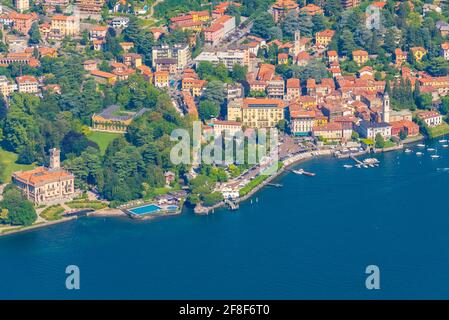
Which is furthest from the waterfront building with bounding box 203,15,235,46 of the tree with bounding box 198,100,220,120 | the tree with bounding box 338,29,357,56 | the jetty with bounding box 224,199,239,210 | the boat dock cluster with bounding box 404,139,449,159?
the jetty with bounding box 224,199,239,210

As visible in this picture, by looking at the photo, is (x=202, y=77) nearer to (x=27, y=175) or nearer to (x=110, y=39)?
(x=110, y=39)

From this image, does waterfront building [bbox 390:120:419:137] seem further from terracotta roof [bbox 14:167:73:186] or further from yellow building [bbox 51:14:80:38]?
yellow building [bbox 51:14:80:38]

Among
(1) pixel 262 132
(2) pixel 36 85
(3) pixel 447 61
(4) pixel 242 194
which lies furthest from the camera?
(3) pixel 447 61

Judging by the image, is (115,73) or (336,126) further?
(115,73)

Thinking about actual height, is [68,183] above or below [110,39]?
below

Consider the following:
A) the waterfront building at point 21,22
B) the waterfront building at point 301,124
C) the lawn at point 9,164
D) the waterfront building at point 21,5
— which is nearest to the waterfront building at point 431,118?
the waterfront building at point 301,124

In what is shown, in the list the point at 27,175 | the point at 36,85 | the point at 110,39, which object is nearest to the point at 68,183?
the point at 27,175

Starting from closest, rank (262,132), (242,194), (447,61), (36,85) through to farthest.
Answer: (242,194), (262,132), (36,85), (447,61)

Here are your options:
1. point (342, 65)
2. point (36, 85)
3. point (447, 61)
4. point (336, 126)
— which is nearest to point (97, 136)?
point (36, 85)
